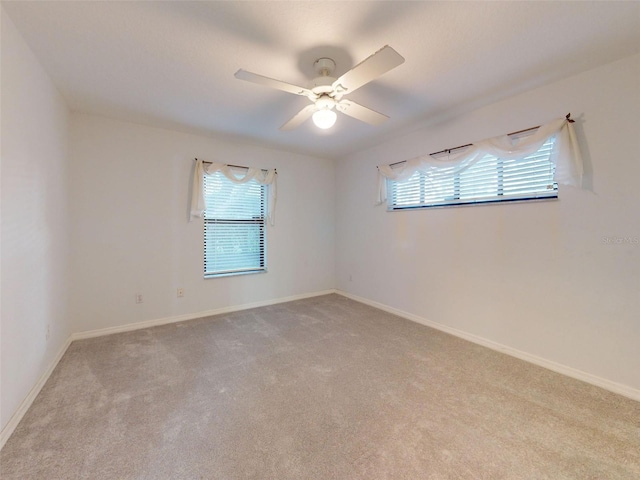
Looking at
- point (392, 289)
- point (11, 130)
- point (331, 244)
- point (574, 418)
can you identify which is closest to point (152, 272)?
point (11, 130)

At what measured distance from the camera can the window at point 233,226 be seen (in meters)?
3.79

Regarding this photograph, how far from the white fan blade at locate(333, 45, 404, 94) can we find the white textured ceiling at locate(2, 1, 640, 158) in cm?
28

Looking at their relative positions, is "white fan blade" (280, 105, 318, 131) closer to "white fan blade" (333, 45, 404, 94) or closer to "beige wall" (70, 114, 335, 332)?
"white fan blade" (333, 45, 404, 94)

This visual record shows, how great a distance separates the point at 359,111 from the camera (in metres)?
2.22

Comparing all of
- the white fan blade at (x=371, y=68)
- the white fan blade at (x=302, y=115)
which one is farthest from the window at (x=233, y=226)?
the white fan blade at (x=371, y=68)

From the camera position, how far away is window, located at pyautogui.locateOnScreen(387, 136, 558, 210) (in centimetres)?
244

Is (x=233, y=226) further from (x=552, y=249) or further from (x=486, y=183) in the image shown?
(x=552, y=249)

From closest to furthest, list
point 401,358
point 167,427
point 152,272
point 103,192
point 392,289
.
Answer: point 167,427, point 401,358, point 103,192, point 152,272, point 392,289

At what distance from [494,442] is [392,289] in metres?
2.39

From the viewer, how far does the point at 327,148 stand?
14.0 ft

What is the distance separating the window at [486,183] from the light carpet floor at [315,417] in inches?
63.2

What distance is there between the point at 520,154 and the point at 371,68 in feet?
6.04

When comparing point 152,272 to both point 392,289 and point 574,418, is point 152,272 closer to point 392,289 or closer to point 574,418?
point 392,289

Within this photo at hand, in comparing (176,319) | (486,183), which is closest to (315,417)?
(176,319)
